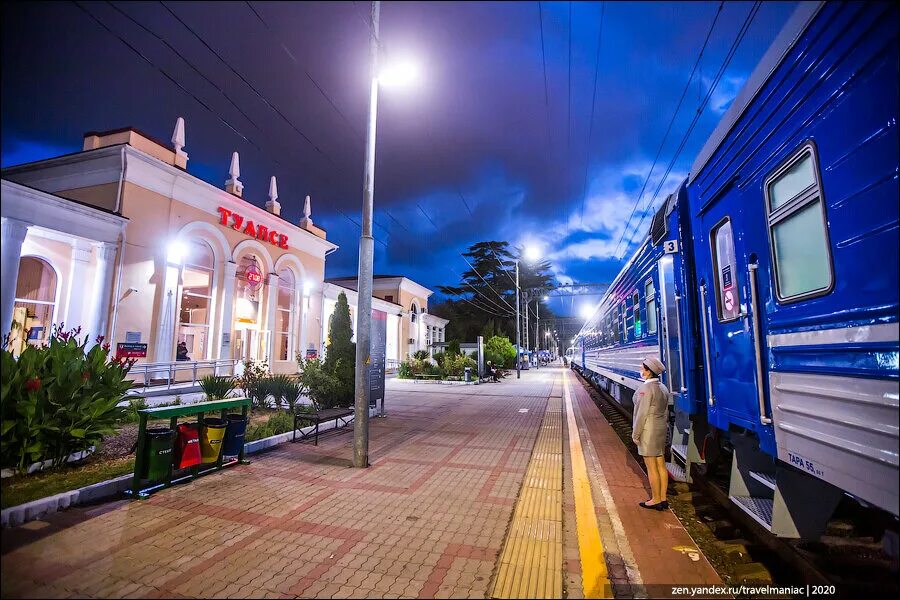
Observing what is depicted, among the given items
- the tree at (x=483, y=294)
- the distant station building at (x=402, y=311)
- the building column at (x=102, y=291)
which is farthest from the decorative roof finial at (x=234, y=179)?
the tree at (x=483, y=294)

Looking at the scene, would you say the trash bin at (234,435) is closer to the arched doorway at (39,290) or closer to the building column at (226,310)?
the arched doorway at (39,290)

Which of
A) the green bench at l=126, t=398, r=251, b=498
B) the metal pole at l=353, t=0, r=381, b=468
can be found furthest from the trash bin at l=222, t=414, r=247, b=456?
the metal pole at l=353, t=0, r=381, b=468

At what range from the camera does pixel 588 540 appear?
4.05 meters

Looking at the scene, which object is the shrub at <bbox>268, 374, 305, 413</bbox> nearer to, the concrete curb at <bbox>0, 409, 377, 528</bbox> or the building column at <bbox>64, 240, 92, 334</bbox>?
the concrete curb at <bbox>0, 409, 377, 528</bbox>

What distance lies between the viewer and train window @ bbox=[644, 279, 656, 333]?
7328 millimetres

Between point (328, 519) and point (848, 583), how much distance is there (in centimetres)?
428

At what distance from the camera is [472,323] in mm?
57344

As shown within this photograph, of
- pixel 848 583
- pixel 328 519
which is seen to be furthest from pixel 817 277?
pixel 328 519

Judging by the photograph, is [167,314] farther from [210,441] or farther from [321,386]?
[210,441]

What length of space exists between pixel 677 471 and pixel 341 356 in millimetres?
8357

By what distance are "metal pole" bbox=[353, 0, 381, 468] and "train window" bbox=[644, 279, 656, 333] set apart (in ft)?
15.5

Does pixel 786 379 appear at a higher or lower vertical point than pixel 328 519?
higher

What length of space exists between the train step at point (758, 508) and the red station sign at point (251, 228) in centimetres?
1812

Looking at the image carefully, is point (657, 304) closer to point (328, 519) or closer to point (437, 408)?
point (328, 519)
